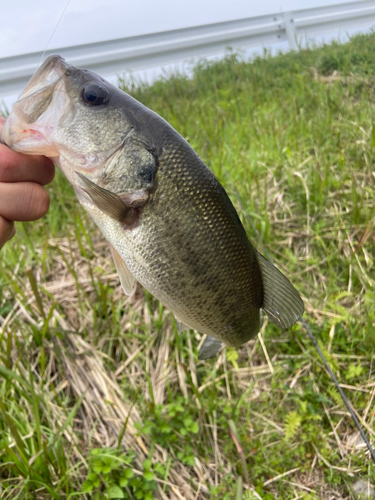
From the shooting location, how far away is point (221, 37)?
480 centimetres

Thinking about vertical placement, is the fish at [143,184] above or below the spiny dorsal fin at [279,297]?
above

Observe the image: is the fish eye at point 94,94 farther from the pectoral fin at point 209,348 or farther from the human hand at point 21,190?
the pectoral fin at point 209,348

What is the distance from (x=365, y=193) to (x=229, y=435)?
1759mm

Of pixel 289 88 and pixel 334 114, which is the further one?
pixel 289 88

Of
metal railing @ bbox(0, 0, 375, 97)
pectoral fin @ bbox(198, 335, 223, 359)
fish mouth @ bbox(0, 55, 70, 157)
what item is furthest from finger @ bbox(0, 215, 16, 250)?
metal railing @ bbox(0, 0, 375, 97)

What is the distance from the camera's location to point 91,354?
2076mm

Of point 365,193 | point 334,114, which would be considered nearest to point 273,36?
point 334,114

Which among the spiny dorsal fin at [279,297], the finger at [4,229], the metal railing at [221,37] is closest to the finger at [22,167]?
the finger at [4,229]

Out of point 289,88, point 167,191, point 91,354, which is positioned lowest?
point 91,354

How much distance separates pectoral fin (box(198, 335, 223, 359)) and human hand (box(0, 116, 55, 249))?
588mm

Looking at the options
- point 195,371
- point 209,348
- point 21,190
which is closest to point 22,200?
point 21,190

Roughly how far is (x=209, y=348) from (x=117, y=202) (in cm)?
49

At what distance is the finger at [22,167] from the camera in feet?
3.04

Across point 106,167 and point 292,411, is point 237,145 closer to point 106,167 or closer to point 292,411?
point 292,411
